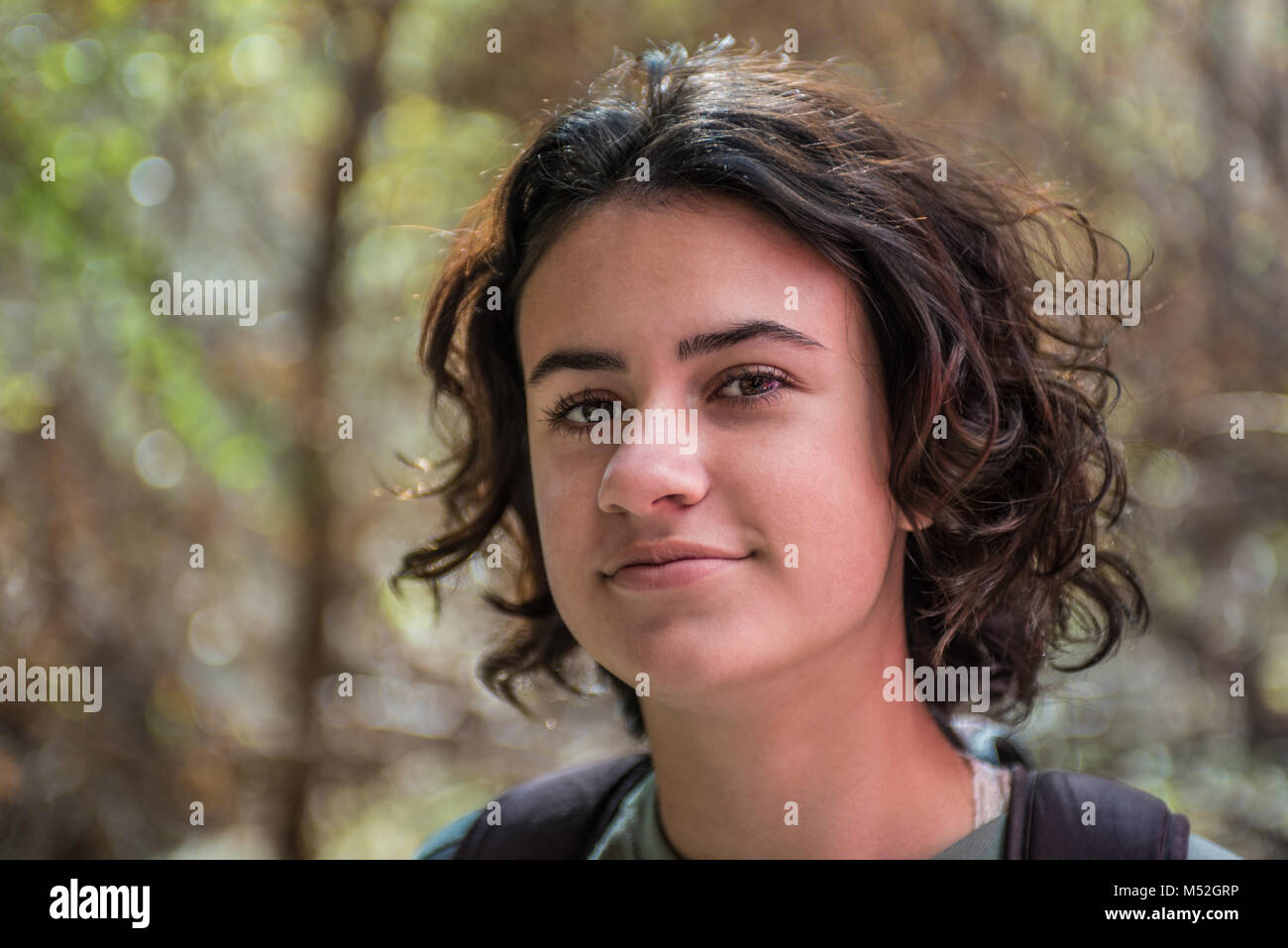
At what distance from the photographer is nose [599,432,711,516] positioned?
4.00 ft

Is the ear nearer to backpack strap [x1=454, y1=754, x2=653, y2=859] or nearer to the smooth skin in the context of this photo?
the smooth skin

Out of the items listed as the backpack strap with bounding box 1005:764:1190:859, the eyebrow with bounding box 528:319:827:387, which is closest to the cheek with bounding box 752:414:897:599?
the eyebrow with bounding box 528:319:827:387

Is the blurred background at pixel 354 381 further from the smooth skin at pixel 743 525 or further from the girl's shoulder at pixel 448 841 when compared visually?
the smooth skin at pixel 743 525

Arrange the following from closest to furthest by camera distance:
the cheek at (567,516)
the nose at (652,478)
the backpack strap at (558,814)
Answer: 1. the nose at (652,478)
2. the cheek at (567,516)
3. the backpack strap at (558,814)

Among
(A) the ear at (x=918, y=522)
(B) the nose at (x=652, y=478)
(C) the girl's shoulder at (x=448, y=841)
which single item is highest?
(B) the nose at (x=652, y=478)

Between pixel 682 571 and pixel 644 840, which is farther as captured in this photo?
pixel 644 840

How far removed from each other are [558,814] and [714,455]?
65 cm

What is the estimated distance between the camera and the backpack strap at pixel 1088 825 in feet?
4.32

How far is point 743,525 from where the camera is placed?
49.3 inches

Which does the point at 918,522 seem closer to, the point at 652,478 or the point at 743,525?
the point at 743,525

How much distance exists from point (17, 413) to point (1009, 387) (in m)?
2.51

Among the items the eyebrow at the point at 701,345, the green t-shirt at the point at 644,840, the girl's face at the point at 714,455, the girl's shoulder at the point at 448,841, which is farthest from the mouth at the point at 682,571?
the girl's shoulder at the point at 448,841

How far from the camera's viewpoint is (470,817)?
5.55 ft

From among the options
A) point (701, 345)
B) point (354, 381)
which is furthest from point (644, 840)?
point (354, 381)
